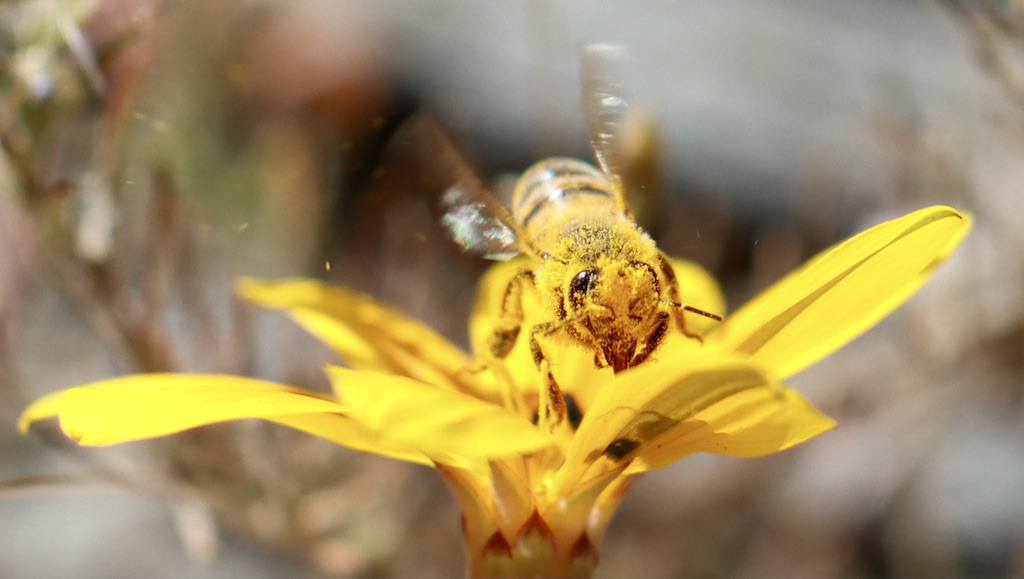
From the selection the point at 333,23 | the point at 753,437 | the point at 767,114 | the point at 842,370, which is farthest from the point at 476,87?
the point at 753,437

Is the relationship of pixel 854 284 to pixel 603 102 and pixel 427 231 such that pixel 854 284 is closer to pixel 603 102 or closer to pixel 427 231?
pixel 603 102

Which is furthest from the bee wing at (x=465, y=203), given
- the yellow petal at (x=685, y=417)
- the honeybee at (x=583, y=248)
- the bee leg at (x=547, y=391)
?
the yellow petal at (x=685, y=417)

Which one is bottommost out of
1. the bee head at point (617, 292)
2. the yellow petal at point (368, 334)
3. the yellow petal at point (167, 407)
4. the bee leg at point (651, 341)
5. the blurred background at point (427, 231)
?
the blurred background at point (427, 231)

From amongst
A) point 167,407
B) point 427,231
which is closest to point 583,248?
point 167,407

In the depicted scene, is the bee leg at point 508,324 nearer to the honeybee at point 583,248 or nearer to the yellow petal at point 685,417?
the honeybee at point 583,248

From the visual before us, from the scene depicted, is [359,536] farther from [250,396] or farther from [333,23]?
[333,23]

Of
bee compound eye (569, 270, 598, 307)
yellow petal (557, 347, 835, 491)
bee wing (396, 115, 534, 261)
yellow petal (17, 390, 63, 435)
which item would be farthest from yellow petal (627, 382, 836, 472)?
yellow petal (17, 390, 63, 435)
